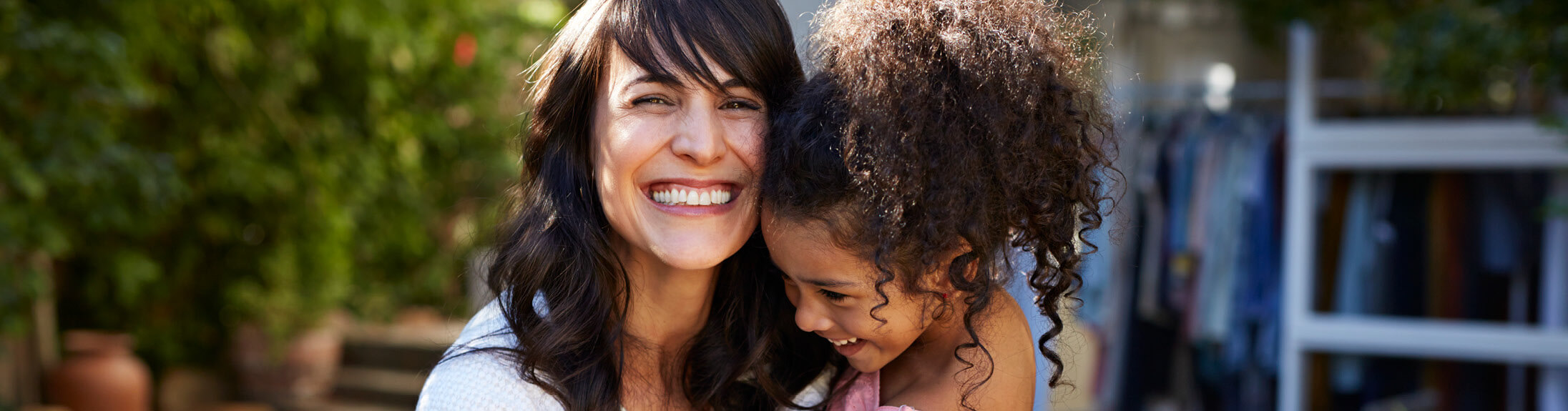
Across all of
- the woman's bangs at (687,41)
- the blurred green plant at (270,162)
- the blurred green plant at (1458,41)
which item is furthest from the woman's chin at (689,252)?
the blurred green plant at (270,162)

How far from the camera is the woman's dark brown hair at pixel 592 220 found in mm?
1378

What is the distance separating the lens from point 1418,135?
3783mm

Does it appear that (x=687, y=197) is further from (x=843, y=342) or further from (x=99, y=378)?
(x=99, y=378)

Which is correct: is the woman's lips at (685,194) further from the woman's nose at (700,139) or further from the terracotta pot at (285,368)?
the terracotta pot at (285,368)

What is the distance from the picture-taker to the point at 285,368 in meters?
5.89

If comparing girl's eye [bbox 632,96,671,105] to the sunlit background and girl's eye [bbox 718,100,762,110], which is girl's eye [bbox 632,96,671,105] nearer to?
girl's eye [bbox 718,100,762,110]

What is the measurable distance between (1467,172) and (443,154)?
4958 mm

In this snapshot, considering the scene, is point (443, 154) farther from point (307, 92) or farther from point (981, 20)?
point (981, 20)

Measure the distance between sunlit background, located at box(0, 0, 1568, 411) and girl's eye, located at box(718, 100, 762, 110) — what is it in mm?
1025

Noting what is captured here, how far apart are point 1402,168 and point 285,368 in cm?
547

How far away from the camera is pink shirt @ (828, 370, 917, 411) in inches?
62.8

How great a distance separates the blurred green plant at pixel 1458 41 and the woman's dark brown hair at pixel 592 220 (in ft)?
6.69

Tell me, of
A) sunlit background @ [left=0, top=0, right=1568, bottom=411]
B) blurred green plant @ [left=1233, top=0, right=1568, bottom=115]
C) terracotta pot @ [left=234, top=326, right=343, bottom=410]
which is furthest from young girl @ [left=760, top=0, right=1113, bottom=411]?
terracotta pot @ [left=234, top=326, right=343, bottom=410]

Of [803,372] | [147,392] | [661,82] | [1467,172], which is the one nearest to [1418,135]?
[1467,172]
